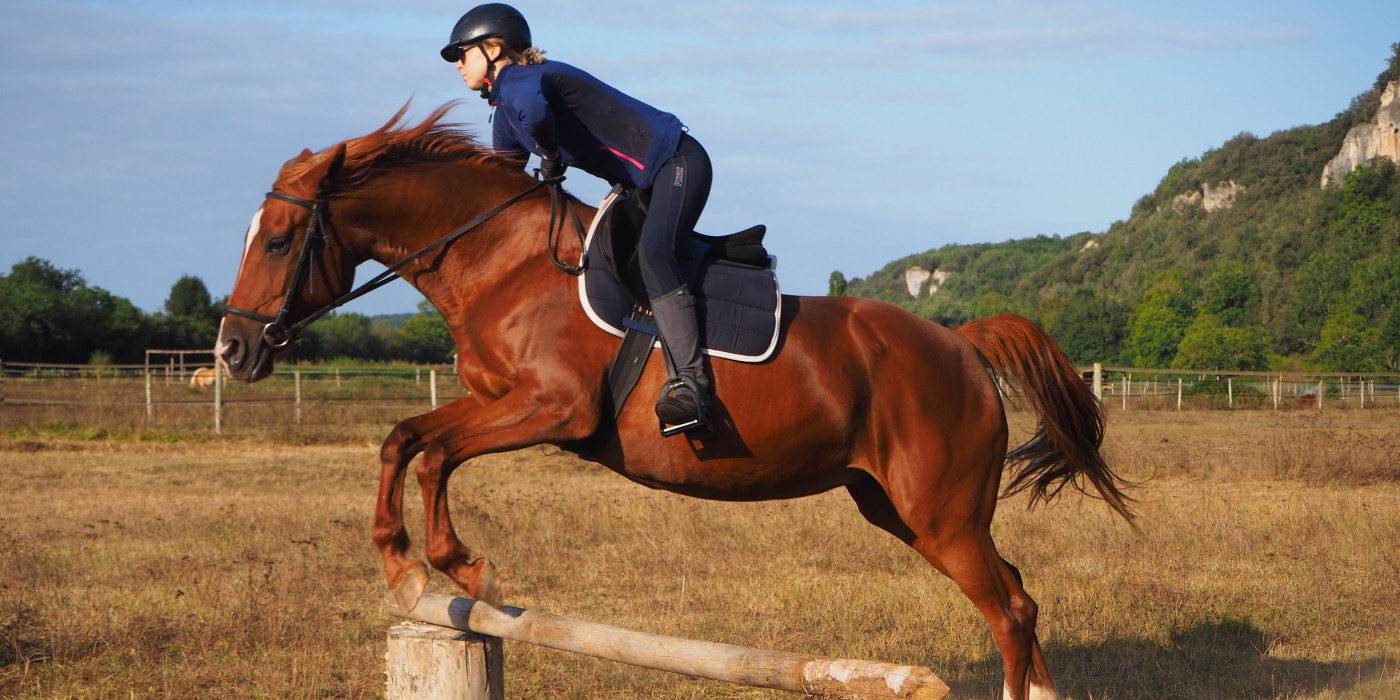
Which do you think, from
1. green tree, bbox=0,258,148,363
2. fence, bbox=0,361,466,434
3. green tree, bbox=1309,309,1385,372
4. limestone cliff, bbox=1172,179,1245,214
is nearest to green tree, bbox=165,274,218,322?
green tree, bbox=0,258,148,363

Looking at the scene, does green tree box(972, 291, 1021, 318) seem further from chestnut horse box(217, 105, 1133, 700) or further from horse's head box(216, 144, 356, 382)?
horse's head box(216, 144, 356, 382)

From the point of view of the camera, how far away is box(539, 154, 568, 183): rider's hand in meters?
5.05

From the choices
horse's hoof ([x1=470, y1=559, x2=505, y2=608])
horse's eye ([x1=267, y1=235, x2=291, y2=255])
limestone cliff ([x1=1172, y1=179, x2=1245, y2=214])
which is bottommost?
horse's hoof ([x1=470, y1=559, x2=505, y2=608])

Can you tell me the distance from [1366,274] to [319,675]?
75878 millimetres

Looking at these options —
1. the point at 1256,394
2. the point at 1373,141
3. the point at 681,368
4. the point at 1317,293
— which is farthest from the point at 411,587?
the point at 1373,141

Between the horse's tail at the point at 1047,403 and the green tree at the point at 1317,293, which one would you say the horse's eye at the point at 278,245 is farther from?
the green tree at the point at 1317,293

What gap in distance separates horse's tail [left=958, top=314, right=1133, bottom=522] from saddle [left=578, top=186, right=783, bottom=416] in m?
1.64

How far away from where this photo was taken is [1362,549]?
9.63 meters

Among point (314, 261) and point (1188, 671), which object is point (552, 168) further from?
point (1188, 671)

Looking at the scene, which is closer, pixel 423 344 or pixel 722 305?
pixel 722 305

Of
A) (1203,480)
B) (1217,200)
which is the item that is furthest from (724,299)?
(1217,200)

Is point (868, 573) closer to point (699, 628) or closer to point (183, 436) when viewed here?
point (699, 628)

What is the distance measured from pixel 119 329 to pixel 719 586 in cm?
6423

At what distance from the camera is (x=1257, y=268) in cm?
8619
